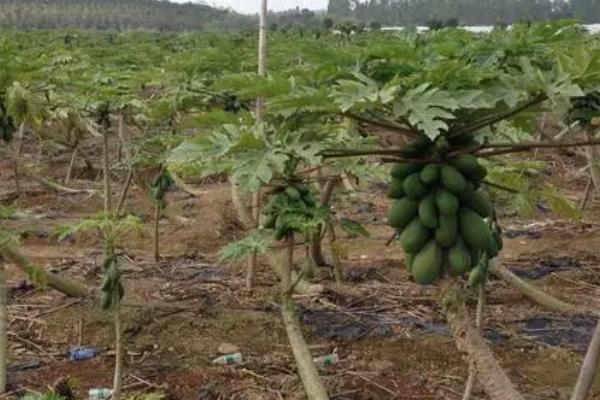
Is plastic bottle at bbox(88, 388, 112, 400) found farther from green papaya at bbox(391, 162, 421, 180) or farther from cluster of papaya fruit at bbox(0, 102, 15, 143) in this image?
green papaya at bbox(391, 162, 421, 180)

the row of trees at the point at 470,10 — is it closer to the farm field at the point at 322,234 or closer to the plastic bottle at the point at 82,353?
the farm field at the point at 322,234

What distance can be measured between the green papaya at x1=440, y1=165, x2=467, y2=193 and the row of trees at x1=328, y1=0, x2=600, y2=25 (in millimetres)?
48992

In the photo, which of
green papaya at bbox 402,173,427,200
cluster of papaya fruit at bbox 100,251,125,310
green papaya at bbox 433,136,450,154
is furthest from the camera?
cluster of papaya fruit at bbox 100,251,125,310

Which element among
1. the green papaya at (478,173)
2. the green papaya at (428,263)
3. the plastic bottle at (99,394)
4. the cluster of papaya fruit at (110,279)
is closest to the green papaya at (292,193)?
the cluster of papaya fruit at (110,279)

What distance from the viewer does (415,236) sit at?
301cm

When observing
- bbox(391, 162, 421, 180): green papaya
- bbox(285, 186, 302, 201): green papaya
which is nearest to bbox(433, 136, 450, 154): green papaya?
bbox(391, 162, 421, 180): green papaya

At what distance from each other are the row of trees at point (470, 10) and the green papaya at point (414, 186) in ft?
161

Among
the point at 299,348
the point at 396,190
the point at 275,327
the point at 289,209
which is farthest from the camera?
the point at 275,327

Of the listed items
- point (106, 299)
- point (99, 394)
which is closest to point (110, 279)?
point (106, 299)

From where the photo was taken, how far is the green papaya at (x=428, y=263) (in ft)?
9.81

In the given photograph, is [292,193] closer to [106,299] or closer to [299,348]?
[299,348]

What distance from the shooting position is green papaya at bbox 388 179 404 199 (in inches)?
120

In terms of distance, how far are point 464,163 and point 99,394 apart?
8.95 ft

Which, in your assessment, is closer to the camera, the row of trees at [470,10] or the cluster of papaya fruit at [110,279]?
the cluster of papaya fruit at [110,279]
